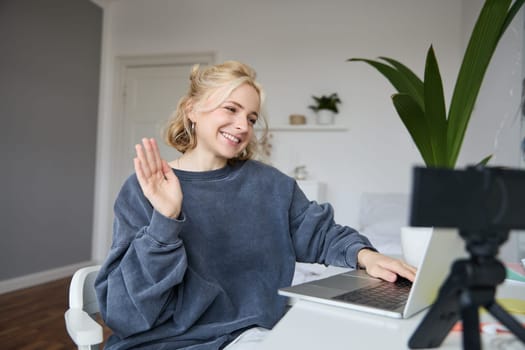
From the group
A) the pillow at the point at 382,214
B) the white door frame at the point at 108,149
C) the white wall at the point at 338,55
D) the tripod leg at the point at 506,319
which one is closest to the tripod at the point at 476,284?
the tripod leg at the point at 506,319

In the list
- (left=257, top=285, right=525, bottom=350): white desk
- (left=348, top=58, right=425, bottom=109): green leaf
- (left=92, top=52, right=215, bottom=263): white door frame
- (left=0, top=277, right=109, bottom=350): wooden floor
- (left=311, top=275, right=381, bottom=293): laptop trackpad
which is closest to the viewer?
(left=257, top=285, right=525, bottom=350): white desk

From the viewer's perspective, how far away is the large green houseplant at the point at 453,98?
1.10 metres

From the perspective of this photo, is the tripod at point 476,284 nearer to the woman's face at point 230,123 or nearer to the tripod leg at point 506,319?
the tripod leg at point 506,319

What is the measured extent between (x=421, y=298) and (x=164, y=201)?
0.48 meters

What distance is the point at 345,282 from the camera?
0.84 meters

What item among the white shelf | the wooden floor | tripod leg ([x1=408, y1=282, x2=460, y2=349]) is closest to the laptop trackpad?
tripod leg ([x1=408, y1=282, x2=460, y2=349])

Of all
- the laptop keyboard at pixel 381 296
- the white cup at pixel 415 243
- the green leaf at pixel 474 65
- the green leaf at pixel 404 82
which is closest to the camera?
the laptop keyboard at pixel 381 296

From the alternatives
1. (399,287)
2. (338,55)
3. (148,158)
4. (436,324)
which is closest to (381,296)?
(399,287)

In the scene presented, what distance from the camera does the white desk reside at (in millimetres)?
532

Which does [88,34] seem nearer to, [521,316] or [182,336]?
[182,336]

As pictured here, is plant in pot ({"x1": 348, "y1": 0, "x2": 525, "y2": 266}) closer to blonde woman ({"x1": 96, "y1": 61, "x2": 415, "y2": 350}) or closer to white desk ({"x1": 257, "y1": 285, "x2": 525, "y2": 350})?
blonde woman ({"x1": 96, "y1": 61, "x2": 415, "y2": 350})

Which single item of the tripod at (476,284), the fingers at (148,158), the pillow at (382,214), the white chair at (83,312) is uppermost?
the fingers at (148,158)

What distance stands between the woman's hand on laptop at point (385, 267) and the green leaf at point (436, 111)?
391mm

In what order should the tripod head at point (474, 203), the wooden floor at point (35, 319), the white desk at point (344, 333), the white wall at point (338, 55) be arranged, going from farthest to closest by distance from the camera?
1. the white wall at point (338, 55)
2. the wooden floor at point (35, 319)
3. the white desk at point (344, 333)
4. the tripod head at point (474, 203)
